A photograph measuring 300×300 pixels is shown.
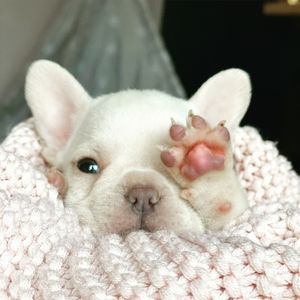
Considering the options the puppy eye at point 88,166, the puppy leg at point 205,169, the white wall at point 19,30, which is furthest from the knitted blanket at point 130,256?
the white wall at point 19,30

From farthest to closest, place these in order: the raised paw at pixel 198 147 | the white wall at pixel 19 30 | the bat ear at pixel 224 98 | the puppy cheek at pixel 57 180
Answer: the white wall at pixel 19 30 < the bat ear at pixel 224 98 < the puppy cheek at pixel 57 180 < the raised paw at pixel 198 147

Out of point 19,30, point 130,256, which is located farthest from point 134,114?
point 19,30

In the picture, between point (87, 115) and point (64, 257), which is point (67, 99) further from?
point (64, 257)

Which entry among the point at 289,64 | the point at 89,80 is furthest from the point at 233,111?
the point at 289,64

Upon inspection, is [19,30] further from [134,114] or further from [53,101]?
[134,114]

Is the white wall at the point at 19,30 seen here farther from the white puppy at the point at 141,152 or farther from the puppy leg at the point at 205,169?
the puppy leg at the point at 205,169
